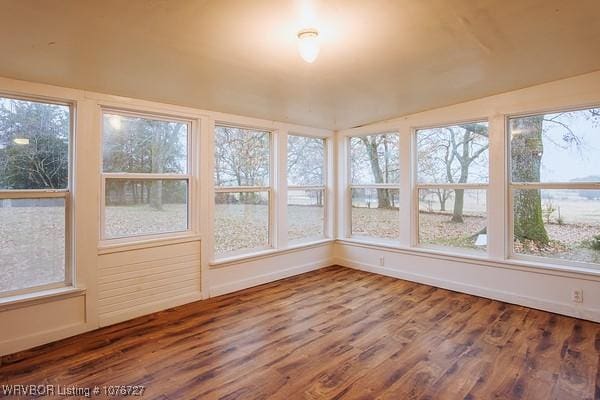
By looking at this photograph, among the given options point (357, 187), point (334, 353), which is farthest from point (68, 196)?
point (357, 187)

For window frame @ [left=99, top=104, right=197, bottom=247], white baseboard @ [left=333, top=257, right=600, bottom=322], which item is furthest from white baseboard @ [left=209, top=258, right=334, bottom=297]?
window frame @ [left=99, top=104, right=197, bottom=247]

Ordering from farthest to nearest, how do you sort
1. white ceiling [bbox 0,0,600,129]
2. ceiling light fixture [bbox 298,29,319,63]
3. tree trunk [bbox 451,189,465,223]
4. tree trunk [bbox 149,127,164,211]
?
tree trunk [bbox 451,189,465,223]
tree trunk [bbox 149,127,164,211]
ceiling light fixture [bbox 298,29,319,63]
white ceiling [bbox 0,0,600,129]

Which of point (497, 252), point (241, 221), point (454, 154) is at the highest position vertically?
point (454, 154)

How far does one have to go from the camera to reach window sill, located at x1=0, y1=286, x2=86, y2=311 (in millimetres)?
2482

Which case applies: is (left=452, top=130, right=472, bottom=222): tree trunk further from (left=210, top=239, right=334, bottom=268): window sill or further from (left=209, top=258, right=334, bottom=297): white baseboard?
(left=209, top=258, right=334, bottom=297): white baseboard

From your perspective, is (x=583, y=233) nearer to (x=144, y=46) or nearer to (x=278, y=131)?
(x=278, y=131)

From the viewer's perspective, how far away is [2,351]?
2.44m

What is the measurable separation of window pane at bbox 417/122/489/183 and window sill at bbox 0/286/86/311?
402cm

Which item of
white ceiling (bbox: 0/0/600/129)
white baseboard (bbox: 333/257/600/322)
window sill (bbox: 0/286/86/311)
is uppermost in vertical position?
white ceiling (bbox: 0/0/600/129)

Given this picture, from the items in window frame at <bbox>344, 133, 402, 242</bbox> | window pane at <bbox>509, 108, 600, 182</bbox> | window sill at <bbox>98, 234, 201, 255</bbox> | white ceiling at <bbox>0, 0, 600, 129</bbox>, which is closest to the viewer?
white ceiling at <bbox>0, 0, 600, 129</bbox>

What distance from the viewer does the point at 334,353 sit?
8.09 feet

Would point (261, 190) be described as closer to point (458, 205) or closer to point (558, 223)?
point (458, 205)

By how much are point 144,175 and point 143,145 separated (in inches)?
12.4

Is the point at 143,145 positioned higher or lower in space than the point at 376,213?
higher
